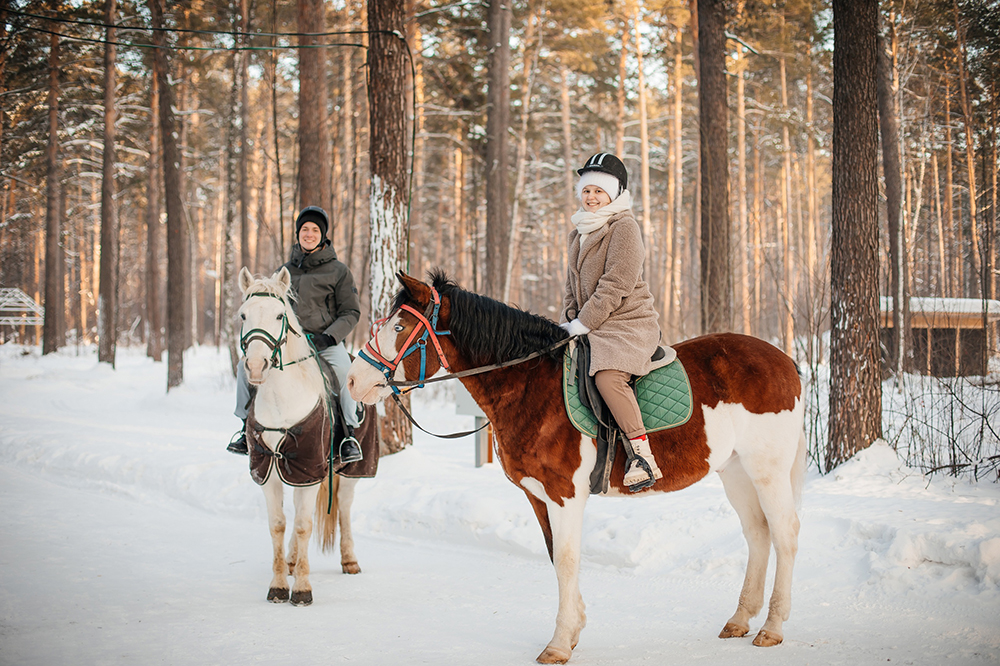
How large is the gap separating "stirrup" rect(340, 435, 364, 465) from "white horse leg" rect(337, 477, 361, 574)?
0.50 metres

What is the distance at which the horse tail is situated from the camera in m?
5.05

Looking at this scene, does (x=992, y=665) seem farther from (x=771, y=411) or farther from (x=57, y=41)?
(x=57, y=41)

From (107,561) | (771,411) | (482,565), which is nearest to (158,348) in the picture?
(107,561)

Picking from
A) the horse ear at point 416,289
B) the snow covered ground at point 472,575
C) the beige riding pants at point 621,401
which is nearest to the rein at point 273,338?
the horse ear at point 416,289

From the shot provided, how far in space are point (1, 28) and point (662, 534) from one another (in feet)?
58.6

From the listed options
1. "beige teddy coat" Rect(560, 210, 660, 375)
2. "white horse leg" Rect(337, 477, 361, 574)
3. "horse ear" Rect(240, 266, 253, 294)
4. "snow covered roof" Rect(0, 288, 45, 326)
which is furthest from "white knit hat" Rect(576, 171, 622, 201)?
"snow covered roof" Rect(0, 288, 45, 326)

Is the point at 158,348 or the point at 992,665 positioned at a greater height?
the point at 158,348

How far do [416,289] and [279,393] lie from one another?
1628 millimetres

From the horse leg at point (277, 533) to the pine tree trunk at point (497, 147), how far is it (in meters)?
9.63

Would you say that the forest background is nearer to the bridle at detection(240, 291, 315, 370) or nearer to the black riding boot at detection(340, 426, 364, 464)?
the black riding boot at detection(340, 426, 364, 464)

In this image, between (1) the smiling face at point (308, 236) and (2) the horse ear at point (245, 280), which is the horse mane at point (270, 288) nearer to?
(2) the horse ear at point (245, 280)

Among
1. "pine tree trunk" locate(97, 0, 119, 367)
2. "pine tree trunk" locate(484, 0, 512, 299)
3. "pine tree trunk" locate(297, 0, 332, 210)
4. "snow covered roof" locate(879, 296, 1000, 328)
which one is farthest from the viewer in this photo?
"pine tree trunk" locate(97, 0, 119, 367)

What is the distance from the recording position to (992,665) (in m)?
3.20

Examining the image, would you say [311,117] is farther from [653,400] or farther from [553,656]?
[553,656]
